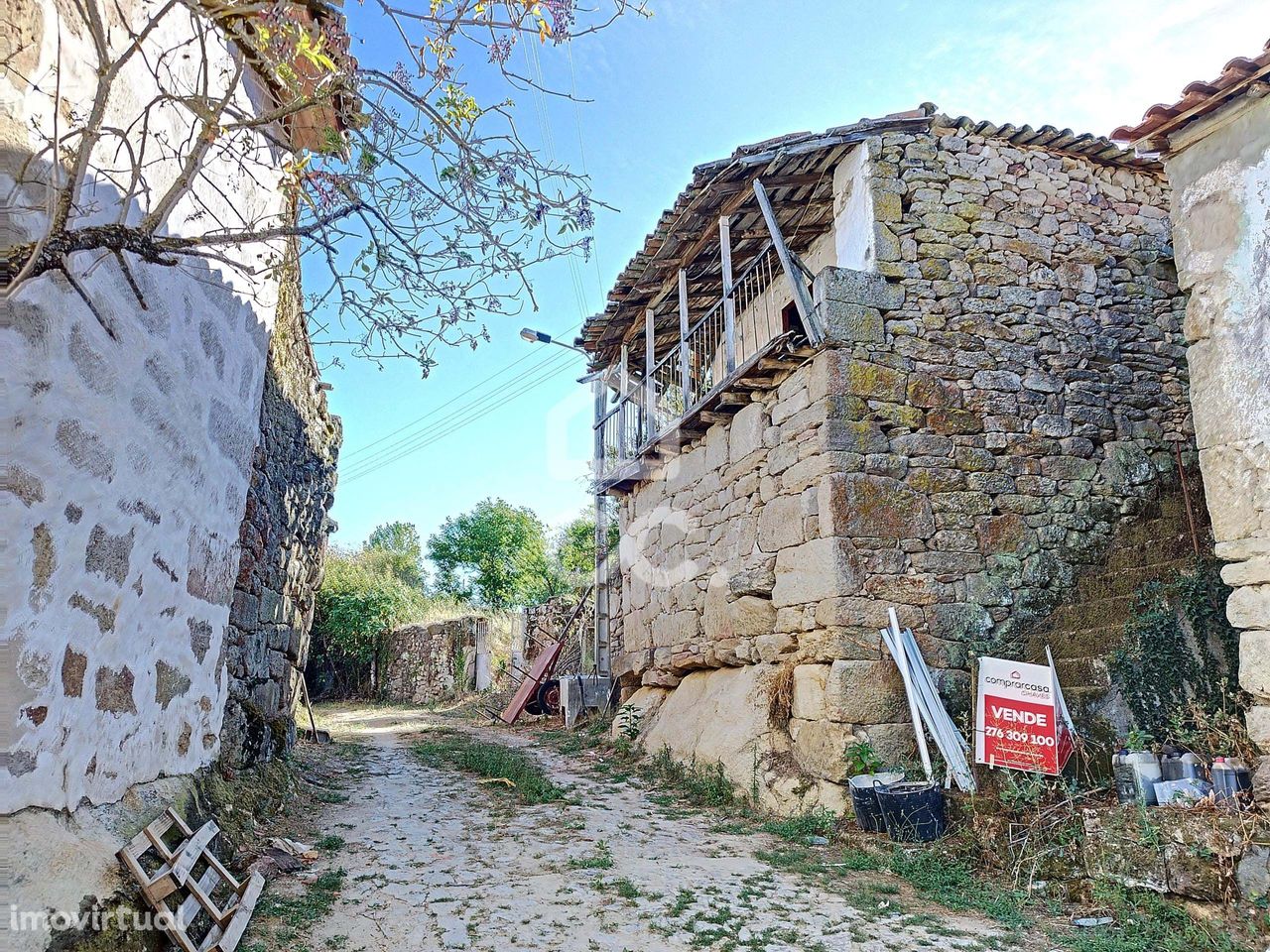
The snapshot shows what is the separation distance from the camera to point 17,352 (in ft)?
7.17

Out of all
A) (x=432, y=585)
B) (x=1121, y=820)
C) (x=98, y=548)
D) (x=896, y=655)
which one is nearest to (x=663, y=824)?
(x=896, y=655)

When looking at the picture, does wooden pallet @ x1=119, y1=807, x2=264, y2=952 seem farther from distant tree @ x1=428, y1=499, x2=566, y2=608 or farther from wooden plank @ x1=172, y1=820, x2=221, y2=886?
distant tree @ x1=428, y1=499, x2=566, y2=608

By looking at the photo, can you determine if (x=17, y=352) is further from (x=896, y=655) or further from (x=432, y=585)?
(x=432, y=585)

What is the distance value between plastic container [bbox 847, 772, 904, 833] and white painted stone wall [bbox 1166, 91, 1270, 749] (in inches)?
74.2

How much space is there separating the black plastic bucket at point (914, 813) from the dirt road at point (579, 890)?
1.46ft

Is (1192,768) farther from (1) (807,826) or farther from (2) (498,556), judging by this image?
(2) (498,556)

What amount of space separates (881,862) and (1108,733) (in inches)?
60.4

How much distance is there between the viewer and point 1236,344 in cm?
377

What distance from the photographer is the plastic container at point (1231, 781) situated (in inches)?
137

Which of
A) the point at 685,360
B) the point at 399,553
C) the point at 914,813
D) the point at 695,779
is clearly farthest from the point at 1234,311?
the point at 399,553

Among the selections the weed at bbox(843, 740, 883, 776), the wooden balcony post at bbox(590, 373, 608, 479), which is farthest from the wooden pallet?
the wooden balcony post at bbox(590, 373, 608, 479)

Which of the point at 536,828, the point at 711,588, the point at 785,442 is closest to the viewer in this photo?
the point at 536,828

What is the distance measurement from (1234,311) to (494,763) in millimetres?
6121

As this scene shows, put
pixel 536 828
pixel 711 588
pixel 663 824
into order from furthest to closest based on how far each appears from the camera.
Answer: pixel 711 588 < pixel 663 824 < pixel 536 828
